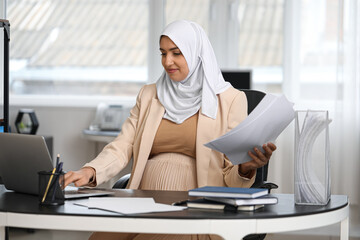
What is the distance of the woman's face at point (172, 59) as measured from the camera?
2.27m

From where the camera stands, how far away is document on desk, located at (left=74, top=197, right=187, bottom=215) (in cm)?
148

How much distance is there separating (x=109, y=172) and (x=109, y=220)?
0.74 meters

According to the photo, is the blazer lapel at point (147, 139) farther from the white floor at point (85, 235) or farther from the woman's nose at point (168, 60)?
the white floor at point (85, 235)

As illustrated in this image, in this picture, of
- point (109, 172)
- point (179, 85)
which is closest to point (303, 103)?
point (179, 85)

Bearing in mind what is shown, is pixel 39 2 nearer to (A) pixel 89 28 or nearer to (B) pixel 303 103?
(A) pixel 89 28

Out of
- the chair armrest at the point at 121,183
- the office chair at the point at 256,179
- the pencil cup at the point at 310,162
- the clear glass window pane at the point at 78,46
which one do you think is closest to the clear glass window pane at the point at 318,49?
the clear glass window pane at the point at 78,46

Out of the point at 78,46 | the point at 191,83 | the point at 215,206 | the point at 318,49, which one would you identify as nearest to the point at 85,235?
the point at 78,46

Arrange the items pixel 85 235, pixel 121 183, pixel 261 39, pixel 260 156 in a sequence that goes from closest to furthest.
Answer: pixel 260 156 → pixel 121 183 → pixel 85 235 → pixel 261 39

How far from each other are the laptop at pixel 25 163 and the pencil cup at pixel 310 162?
574 mm

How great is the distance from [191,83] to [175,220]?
40.2 inches

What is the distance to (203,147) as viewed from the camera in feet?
7.27

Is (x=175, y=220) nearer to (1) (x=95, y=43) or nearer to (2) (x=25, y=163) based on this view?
(2) (x=25, y=163)

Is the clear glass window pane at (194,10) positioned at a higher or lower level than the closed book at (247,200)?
higher

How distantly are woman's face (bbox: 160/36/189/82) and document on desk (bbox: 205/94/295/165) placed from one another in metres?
0.55
